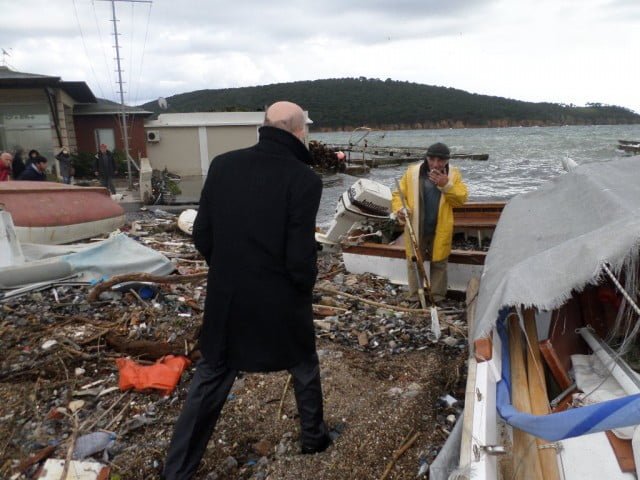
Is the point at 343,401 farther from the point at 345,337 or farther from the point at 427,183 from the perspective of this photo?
the point at 427,183

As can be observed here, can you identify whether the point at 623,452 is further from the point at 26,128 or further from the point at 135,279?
the point at 26,128

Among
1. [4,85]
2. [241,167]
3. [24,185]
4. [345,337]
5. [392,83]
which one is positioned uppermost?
[392,83]

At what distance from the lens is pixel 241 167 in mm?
2396

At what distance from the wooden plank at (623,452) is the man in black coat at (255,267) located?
1.46 meters

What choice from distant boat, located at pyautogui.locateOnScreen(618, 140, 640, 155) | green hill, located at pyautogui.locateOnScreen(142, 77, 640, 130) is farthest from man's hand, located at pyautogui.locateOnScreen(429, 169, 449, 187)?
green hill, located at pyautogui.locateOnScreen(142, 77, 640, 130)

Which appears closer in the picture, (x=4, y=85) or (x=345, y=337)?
(x=345, y=337)

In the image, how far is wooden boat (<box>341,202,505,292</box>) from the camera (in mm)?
5930

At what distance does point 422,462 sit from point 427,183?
315 centimetres

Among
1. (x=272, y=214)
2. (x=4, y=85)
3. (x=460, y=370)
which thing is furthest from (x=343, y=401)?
(x=4, y=85)

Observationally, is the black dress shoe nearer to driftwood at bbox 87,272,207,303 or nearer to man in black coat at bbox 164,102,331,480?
man in black coat at bbox 164,102,331,480

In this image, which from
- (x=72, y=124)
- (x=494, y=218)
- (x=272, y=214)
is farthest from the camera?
(x=72, y=124)

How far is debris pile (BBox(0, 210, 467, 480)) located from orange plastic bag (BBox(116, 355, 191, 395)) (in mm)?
49

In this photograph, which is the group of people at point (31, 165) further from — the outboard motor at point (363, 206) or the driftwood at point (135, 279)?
the outboard motor at point (363, 206)

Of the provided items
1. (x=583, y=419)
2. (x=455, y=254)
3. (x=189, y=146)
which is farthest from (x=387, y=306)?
(x=189, y=146)
